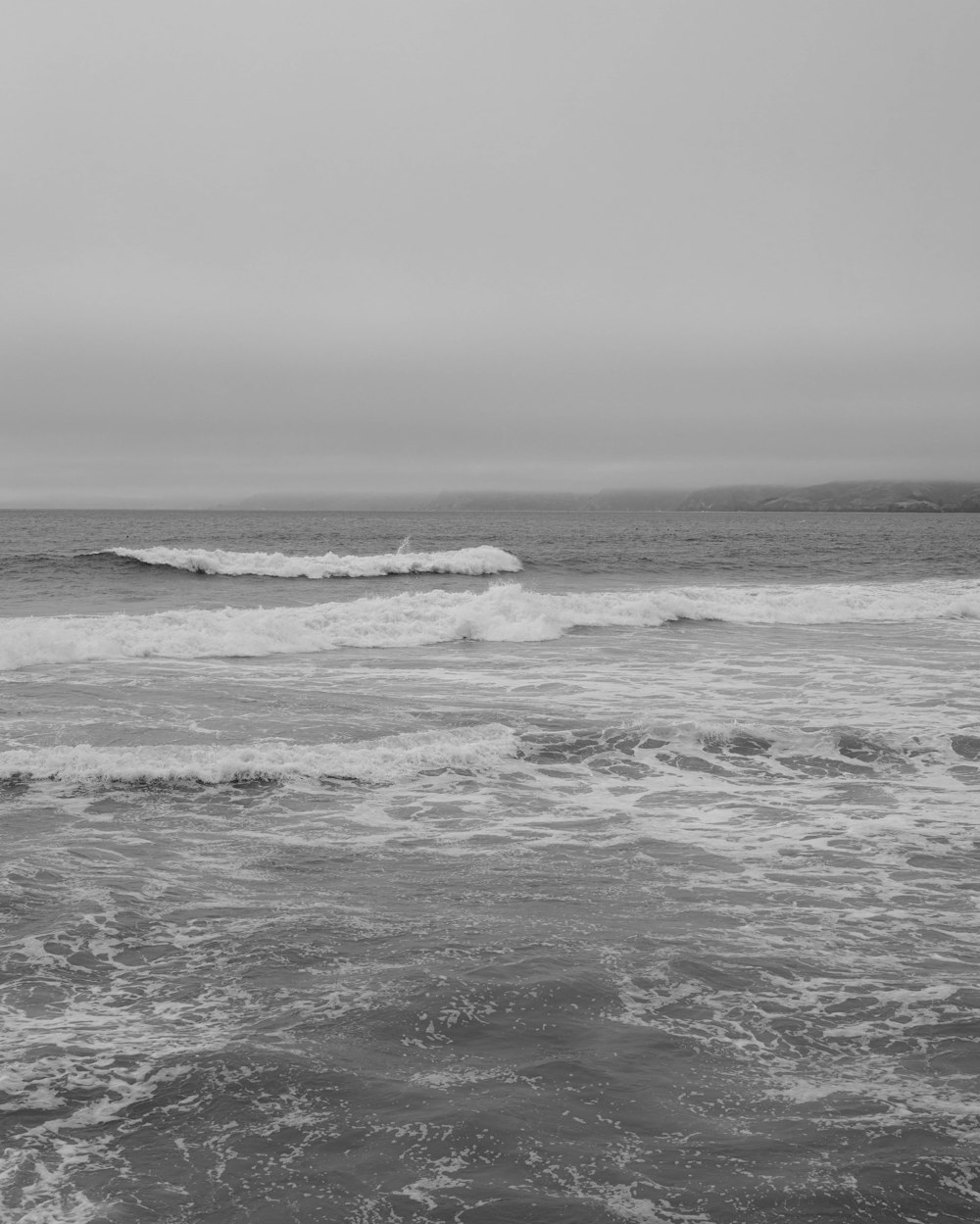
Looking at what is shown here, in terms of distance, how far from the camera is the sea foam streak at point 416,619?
1988cm

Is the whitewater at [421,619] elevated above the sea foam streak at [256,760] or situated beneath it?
elevated above

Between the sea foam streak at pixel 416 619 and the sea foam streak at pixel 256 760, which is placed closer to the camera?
the sea foam streak at pixel 256 760

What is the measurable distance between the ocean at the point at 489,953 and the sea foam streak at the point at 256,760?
5 centimetres

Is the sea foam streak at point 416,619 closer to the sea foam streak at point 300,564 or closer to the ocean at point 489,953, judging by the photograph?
the ocean at point 489,953

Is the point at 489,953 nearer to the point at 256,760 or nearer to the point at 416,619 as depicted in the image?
the point at 256,760

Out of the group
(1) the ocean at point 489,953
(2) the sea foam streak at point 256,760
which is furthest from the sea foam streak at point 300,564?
(2) the sea foam streak at point 256,760

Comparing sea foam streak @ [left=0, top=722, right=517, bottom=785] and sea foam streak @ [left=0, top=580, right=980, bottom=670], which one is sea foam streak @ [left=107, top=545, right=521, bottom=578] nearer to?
sea foam streak @ [left=0, top=580, right=980, bottom=670]

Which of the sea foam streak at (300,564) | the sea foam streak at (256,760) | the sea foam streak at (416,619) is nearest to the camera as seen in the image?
the sea foam streak at (256,760)

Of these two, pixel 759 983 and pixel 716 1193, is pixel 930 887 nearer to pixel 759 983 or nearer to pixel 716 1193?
pixel 759 983

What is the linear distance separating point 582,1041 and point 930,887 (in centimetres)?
365

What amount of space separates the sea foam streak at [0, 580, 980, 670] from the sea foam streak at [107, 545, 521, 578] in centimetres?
1602

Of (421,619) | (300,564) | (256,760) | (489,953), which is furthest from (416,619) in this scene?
(300,564)

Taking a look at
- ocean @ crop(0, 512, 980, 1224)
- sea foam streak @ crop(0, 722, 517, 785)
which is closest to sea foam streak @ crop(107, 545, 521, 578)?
ocean @ crop(0, 512, 980, 1224)

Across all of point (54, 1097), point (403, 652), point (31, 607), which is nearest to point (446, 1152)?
point (54, 1097)
